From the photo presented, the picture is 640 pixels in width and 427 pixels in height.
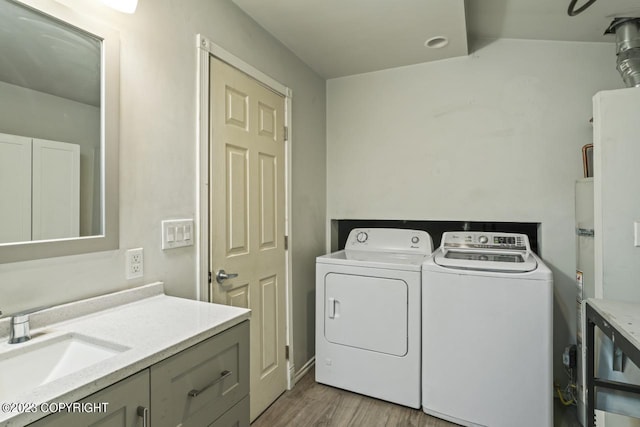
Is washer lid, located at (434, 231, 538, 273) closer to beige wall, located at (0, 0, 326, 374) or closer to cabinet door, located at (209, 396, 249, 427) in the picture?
cabinet door, located at (209, 396, 249, 427)

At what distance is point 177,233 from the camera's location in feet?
5.04

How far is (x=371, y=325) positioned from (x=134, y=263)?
1.48 m

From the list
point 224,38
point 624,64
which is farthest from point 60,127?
point 624,64

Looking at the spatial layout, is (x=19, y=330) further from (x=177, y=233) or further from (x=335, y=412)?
(x=335, y=412)

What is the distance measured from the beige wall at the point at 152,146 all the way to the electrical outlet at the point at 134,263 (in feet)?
0.07

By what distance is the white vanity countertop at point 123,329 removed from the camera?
0.70m

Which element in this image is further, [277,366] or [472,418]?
[277,366]

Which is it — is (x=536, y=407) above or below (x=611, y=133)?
below

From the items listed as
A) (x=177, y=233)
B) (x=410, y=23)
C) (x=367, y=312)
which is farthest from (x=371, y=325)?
(x=410, y=23)

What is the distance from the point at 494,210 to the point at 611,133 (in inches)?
37.3

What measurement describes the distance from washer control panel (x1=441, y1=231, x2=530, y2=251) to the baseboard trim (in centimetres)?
139

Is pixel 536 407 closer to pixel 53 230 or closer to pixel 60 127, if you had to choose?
pixel 53 230

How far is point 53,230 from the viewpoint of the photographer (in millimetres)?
1099

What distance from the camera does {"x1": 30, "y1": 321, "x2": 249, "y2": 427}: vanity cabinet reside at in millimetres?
777
